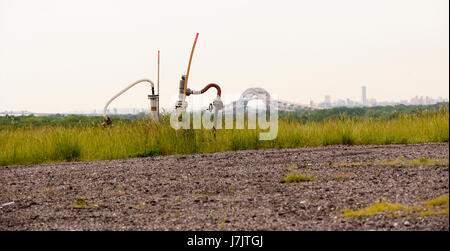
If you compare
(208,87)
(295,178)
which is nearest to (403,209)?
(295,178)

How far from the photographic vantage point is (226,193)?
5.57 meters

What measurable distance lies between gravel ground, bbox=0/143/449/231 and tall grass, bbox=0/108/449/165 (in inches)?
60.6

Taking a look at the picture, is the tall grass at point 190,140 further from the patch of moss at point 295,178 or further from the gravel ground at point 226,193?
the patch of moss at point 295,178

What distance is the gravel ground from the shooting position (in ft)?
14.3

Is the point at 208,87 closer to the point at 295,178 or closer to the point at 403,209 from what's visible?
the point at 295,178

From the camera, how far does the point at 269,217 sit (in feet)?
14.7

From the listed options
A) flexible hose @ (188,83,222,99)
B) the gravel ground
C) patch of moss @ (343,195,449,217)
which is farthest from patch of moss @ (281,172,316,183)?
flexible hose @ (188,83,222,99)

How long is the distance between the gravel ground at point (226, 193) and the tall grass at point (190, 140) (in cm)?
154

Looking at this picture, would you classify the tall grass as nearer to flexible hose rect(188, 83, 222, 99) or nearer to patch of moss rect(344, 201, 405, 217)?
flexible hose rect(188, 83, 222, 99)

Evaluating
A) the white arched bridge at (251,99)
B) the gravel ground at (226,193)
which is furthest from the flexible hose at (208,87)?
the gravel ground at (226,193)

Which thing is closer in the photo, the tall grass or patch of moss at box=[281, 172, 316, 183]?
patch of moss at box=[281, 172, 316, 183]

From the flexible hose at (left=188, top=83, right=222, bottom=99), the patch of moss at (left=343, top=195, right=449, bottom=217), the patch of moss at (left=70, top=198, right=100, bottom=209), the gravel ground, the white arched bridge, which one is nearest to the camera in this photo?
the patch of moss at (left=343, top=195, right=449, bottom=217)

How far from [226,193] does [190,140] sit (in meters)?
4.23
